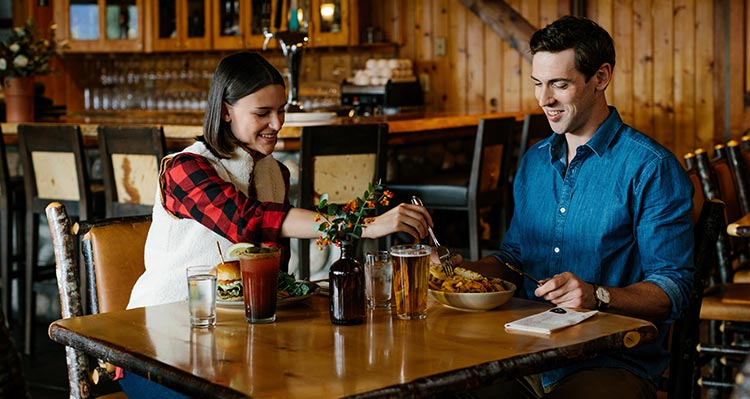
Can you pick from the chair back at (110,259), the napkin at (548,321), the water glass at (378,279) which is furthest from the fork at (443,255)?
the chair back at (110,259)

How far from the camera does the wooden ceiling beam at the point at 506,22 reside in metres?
6.70

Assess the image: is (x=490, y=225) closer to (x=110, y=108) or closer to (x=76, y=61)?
(x=110, y=108)

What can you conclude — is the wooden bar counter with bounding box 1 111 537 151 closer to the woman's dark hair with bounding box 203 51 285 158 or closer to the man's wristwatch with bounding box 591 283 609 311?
the woman's dark hair with bounding box 203 51 285 158

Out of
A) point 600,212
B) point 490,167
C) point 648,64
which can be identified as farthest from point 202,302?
point 648,64

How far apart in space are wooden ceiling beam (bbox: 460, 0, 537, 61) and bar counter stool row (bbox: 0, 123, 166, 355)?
2987mm

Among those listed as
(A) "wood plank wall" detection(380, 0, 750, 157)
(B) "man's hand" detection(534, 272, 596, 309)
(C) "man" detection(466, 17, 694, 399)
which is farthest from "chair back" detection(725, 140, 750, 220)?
(B) "man's hand" detection(534, 272, 596, 309)

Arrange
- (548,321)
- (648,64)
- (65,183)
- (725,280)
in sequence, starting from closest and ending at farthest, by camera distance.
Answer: (548,321) → (725,280) → (65,183) → (648,64)

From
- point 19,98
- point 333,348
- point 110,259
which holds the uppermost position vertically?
point 19,98

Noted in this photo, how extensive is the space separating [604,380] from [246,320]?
724mm

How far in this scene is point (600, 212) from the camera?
226 centimetres

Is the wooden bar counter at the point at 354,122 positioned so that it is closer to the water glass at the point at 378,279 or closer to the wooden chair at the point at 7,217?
the wooden chair at the point at 7,217

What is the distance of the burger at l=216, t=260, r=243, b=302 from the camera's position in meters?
2.04

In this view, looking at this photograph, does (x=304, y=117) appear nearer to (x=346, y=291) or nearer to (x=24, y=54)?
(x=24, y=54)

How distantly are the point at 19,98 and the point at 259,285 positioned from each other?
388 centimetres
